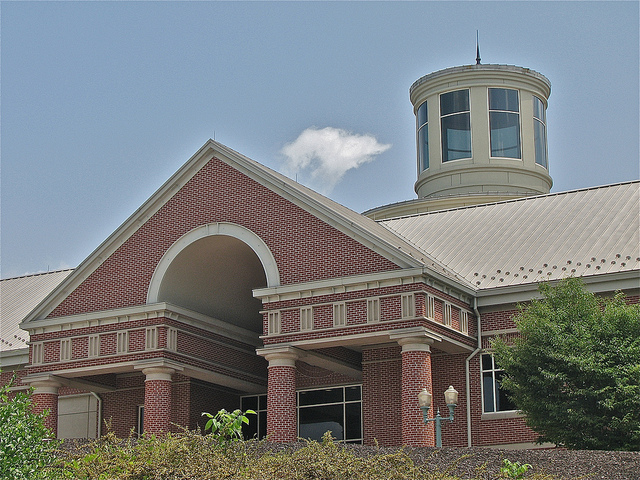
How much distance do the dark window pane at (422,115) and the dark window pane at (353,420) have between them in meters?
17.1

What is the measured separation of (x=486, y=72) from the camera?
43.9m

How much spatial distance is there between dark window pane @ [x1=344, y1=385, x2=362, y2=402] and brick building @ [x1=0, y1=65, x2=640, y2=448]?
72mm

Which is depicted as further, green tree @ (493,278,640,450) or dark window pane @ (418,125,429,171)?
dark window pane @ (418,125,429,171)

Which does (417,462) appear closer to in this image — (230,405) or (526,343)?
(526,343)

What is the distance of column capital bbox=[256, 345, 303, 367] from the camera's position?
28266 millimetres

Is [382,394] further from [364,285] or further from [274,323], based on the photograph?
[364,285]

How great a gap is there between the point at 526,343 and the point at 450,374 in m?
5.46

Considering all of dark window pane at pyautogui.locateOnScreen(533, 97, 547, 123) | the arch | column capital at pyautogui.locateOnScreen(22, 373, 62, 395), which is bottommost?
column capital at pyautogui.locateOnScreen(22, 373, 62, 395)

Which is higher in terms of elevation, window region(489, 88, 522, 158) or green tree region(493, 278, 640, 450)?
window region(489, 88, 522, 158)

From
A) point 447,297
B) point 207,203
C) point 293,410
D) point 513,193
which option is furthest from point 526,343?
point 513,193

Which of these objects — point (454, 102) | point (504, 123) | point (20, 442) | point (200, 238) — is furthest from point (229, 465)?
point (454, 102)

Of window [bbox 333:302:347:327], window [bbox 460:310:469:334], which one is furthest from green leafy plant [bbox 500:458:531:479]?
window [bbox 460:310:469:334]

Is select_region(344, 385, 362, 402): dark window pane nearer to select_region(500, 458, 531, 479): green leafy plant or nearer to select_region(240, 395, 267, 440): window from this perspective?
select_region(240, 395, 267, 440): window

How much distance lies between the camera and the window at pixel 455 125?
43750 mm
